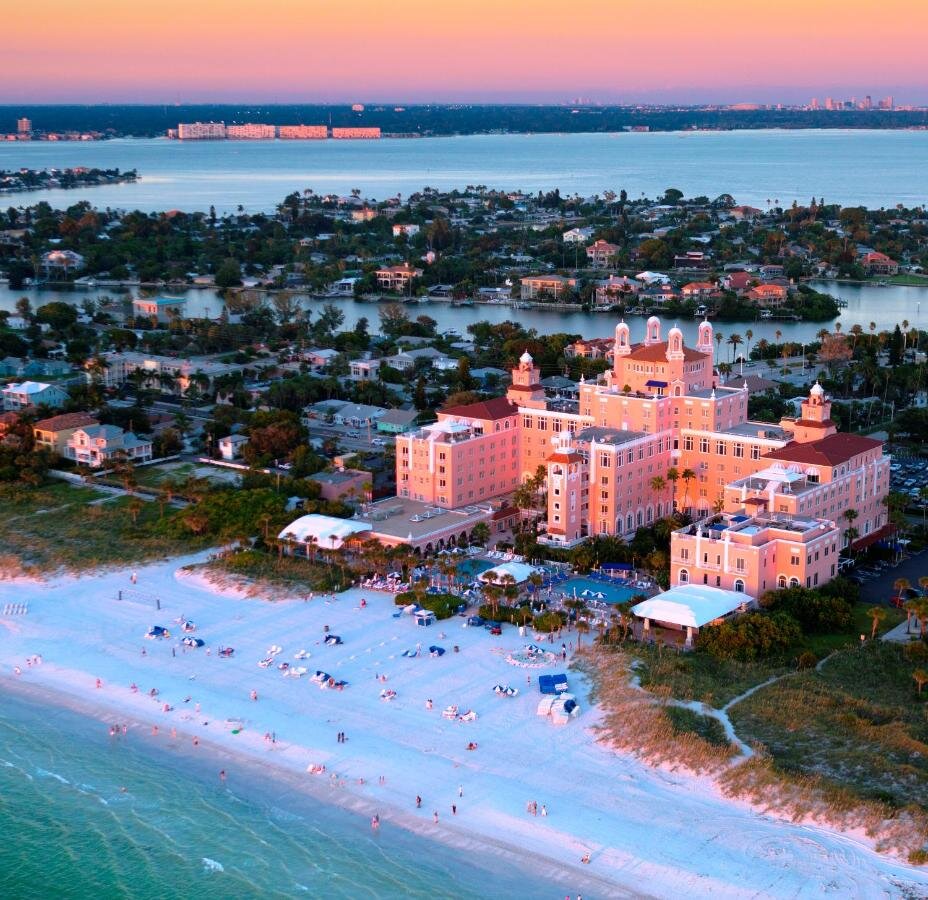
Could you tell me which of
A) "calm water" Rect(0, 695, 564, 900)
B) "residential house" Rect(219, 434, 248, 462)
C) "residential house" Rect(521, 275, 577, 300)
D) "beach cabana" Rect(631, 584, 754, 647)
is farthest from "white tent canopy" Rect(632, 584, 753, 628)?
"residential house" Rect(521, 275, 577, 300)

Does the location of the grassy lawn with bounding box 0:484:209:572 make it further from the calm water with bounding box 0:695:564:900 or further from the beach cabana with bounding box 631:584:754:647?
the beach cabana with bounding box 631:584:754:647

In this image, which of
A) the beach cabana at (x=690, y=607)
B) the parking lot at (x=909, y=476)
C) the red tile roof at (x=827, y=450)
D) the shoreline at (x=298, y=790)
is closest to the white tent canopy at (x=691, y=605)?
the beach cabana at (x=690, y=607)

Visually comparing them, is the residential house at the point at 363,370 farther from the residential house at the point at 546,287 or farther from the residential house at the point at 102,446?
the residential house at the point at 546,287

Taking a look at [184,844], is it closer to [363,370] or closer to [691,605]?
[691,605]

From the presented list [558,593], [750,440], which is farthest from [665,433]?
[558,593]

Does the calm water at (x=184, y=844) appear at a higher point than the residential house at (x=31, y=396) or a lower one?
lower

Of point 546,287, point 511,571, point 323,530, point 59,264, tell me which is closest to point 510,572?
point 511,571
